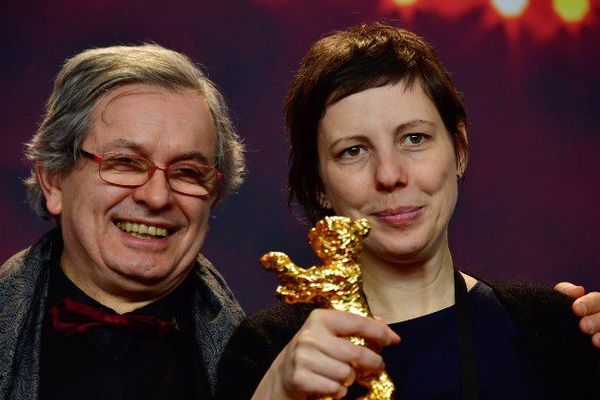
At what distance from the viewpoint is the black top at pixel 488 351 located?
1867 mm

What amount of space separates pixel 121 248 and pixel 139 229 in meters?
0.06

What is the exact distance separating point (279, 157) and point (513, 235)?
822mm

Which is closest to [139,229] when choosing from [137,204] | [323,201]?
[137,204]

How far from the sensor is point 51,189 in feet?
7.64

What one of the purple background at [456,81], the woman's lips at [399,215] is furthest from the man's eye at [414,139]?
the purple background at [456,81]

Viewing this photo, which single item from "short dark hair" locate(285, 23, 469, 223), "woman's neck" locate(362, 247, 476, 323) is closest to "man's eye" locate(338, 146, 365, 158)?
"short dark hair" locate(285, 23, 469, 223)

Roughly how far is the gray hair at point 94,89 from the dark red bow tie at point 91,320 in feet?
1.17

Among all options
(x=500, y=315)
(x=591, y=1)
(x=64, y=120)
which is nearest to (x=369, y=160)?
(x=500, y=315)

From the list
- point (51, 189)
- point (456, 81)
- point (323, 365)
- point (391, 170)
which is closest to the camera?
point (323, 365)

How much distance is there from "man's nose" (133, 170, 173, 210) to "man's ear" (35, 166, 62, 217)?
10.4 inches

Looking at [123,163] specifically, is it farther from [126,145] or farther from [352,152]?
[352,152]

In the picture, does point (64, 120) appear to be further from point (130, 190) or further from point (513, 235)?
point (513, 235)

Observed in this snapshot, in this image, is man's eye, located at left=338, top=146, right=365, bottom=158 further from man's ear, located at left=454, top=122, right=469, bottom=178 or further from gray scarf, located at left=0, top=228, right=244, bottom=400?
gray scarf, located at left=0, top=228, right=244, bottom=400

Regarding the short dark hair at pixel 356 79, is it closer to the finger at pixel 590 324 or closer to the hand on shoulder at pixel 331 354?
the finger at pixel 590 324
